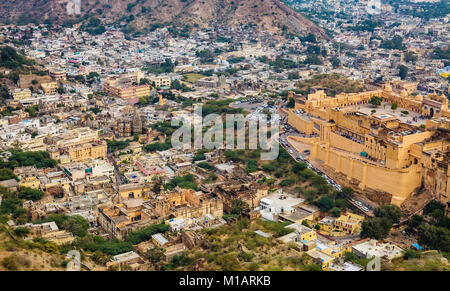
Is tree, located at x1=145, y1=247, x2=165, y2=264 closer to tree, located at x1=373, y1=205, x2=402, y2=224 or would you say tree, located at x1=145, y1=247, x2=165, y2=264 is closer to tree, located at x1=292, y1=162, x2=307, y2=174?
tree, located at x1=373, y1=205, x2=402, y2=224

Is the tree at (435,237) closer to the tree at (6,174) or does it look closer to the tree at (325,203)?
the tree at (325,203)

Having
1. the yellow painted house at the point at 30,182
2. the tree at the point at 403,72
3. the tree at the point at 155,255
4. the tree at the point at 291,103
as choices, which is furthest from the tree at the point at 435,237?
the tree at the point at 403,72

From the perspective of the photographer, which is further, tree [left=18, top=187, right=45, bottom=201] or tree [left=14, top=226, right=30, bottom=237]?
tree [left=18, top=187, right=45, bottom=201]

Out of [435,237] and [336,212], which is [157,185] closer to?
[336,212]

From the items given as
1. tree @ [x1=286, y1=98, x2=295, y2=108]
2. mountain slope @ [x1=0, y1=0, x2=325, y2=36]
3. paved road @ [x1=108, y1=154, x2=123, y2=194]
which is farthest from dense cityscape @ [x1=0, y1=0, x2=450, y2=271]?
mountain slope @ [x1=0, y1=0, x2=325, y2=36]

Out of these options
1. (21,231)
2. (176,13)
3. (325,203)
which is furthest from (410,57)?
(21,231)
